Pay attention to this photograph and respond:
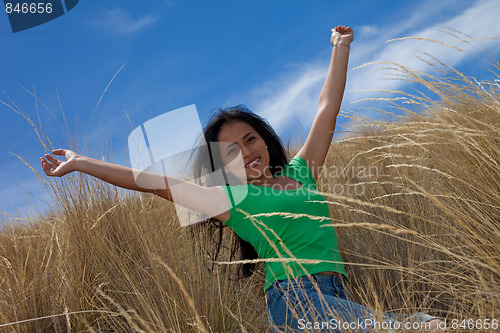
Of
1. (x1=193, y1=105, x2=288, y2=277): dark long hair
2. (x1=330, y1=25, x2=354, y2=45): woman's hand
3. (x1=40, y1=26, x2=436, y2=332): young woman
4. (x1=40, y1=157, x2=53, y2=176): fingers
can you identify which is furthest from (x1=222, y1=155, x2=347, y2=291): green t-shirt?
(x1=330, y1=25, x2=354, y2=45): woman's hand

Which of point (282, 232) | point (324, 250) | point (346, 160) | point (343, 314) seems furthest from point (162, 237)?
point (346, 160)

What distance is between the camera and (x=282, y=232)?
6.61 ft

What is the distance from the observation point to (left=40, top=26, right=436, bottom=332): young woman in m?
1.76

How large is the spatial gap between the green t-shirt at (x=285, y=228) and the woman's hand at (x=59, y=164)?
2.46 ft

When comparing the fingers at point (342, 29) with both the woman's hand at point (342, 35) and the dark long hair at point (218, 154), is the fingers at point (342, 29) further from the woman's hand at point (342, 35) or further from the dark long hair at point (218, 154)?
the dark long hair at point (218, 154)

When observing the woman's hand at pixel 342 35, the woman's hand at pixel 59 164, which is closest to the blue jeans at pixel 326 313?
the woman's hand at pixel 59 164

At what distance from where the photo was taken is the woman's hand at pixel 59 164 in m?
1.94

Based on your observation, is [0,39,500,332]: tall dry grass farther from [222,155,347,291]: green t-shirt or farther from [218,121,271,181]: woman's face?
[218,121,271,181]: woman's face

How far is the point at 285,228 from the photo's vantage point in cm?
201

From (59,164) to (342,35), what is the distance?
180 centimetres

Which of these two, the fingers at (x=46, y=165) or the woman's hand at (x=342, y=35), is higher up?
the woman's hand at (x=342, y=35)

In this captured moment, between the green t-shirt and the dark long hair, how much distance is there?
1.02ft

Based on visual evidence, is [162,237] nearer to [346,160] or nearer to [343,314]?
[343,314]

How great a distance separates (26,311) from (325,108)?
1.94 meters
